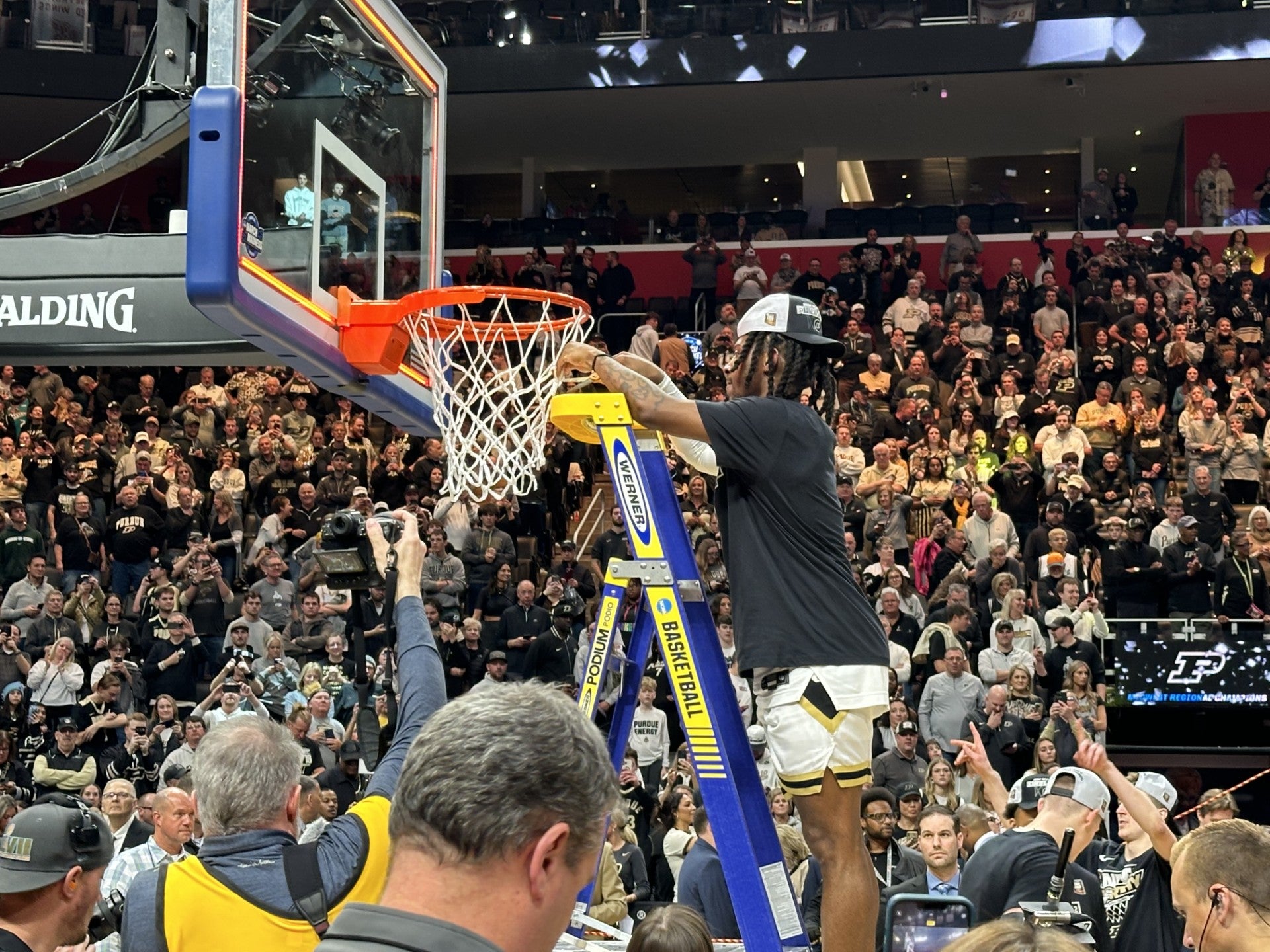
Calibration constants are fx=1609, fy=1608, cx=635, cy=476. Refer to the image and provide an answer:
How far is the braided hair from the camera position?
4.70 m

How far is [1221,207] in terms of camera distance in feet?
87.9

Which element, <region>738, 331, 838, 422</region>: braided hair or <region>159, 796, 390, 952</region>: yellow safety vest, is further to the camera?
<region>738, 331, 838, 422</region>: braided hair

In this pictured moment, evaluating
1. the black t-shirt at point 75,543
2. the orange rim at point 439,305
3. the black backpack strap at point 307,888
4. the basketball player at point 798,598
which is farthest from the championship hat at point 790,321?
the black t-shirt at point 75,543

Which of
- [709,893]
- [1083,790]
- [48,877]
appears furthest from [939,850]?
[48,877]

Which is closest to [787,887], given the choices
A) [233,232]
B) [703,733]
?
[703,733]

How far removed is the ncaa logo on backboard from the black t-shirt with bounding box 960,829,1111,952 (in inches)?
78.0

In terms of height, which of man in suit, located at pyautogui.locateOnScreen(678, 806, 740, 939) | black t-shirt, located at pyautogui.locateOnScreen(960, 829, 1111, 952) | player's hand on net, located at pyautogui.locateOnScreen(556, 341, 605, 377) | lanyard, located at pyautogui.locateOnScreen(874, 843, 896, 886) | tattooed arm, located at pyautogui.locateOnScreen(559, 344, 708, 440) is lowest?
lanyard, located at pyautogui.locateOnScreen(874, 843, 896, 886)

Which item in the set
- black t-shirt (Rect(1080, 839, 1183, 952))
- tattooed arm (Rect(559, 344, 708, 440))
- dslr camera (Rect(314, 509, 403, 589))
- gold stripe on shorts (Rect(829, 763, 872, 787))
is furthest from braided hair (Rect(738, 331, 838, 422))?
black t-shirt (Rect(1080, 839, 1183, 952))

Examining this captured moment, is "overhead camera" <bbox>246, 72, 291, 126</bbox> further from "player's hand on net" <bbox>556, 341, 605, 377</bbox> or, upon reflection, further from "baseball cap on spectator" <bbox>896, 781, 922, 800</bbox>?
"baseball cap on spectator" <bbox>896, 781, 922, 800</bbox>

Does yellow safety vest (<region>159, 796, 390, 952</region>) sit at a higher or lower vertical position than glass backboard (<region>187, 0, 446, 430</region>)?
lower

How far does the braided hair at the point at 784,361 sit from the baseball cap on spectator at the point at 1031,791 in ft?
7.13

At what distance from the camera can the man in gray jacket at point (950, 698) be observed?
14.5m

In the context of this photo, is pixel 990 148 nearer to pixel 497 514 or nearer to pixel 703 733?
pixel 497 514

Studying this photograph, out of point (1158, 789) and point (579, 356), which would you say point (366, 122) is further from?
point (1158, 789)
